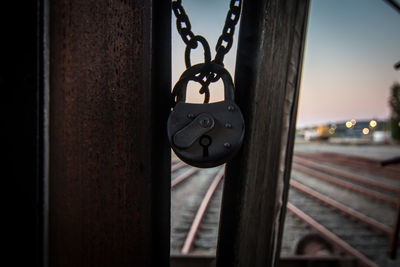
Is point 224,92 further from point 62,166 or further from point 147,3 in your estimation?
point 62,166

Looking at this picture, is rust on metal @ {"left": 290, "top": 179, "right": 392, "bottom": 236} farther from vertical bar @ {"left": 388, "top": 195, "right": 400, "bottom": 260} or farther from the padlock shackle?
the padlock shackle

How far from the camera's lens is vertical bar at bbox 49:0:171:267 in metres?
0.58

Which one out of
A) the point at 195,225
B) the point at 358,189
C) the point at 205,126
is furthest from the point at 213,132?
the point at 358,189

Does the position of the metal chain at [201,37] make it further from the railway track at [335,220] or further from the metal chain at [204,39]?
the railway track at [335,220]

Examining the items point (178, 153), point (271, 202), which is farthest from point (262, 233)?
point (178, 153)

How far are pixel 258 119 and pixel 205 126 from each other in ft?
0.49

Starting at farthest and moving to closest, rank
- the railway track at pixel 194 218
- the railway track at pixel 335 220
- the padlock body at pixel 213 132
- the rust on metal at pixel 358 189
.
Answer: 1. the rust on metal at pixel 358 189
2. the railway track at pixel 194 218
3. the railway track at pixel 335 220
4. the padlock body at pixel 213 132

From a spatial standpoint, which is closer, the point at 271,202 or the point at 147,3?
the point at 147,3

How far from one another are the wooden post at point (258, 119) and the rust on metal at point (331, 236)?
2743 millimetres

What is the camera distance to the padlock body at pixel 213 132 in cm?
56
